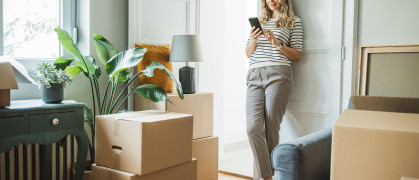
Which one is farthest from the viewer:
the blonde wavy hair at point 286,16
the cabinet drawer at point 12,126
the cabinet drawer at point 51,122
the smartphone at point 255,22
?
the blonde wavy hair at point 286,16

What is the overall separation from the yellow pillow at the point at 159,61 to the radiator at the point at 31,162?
753mm

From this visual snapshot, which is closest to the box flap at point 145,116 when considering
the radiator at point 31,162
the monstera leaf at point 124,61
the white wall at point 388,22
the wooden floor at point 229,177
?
the monstera leaf at point 124,61

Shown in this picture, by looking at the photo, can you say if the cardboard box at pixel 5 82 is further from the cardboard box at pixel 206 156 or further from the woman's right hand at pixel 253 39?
the woman's right hand at pixel 253 39

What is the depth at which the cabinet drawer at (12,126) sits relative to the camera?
1830 millimetres

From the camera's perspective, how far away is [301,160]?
140cm

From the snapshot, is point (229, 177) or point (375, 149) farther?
point (229, 177)

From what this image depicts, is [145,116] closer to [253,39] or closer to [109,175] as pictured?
[109,175]

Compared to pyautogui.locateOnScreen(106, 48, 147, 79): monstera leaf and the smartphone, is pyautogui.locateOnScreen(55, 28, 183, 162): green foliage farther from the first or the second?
the smartphone

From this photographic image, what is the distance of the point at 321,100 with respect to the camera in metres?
2.89

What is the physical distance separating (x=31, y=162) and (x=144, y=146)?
0.82 m

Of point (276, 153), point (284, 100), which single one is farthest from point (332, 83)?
point (276, 153)

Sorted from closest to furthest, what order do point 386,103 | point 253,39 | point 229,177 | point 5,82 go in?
1. point 386,103
2. point 5,82
3. point 253,39
4. point 229,177

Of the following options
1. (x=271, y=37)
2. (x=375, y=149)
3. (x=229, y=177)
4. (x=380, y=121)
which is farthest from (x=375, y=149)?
(x=229, y=177)

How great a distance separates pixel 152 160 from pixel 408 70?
1809 millimetres
